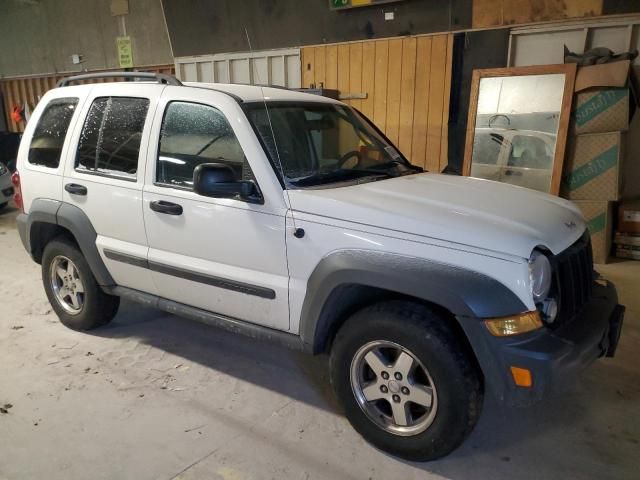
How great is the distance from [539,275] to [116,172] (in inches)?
101

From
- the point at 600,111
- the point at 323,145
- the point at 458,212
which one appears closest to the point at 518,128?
the point at 600,111

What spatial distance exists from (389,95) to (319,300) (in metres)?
5.06

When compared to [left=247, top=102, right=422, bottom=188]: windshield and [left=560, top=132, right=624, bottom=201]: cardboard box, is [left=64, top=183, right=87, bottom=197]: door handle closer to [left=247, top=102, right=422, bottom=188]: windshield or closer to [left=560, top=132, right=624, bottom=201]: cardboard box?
[left=247, top=102, right=422, bottom=188]: windshield

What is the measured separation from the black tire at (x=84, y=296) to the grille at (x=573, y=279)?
10.1ft

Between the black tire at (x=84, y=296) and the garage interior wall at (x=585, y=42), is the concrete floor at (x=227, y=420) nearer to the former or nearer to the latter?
the black tire at (x=84, y=296)

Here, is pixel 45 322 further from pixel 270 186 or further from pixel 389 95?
pixel 389 95

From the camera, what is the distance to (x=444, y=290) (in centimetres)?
212

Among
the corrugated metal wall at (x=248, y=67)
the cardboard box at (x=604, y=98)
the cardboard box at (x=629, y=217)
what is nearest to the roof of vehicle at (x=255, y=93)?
the cardboard box at (x=604, y=98)

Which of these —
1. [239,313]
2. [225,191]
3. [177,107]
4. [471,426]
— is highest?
[177,107]

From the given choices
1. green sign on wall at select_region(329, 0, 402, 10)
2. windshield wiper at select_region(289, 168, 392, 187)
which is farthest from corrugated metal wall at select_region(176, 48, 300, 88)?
windshield wiper at select_region(289, 168, 392, 187)

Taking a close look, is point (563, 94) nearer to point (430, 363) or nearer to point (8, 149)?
point (430, 363)

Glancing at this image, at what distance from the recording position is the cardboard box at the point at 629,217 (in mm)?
5512

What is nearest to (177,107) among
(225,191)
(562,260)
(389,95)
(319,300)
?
(225,191)

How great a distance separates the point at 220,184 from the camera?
2.51m
